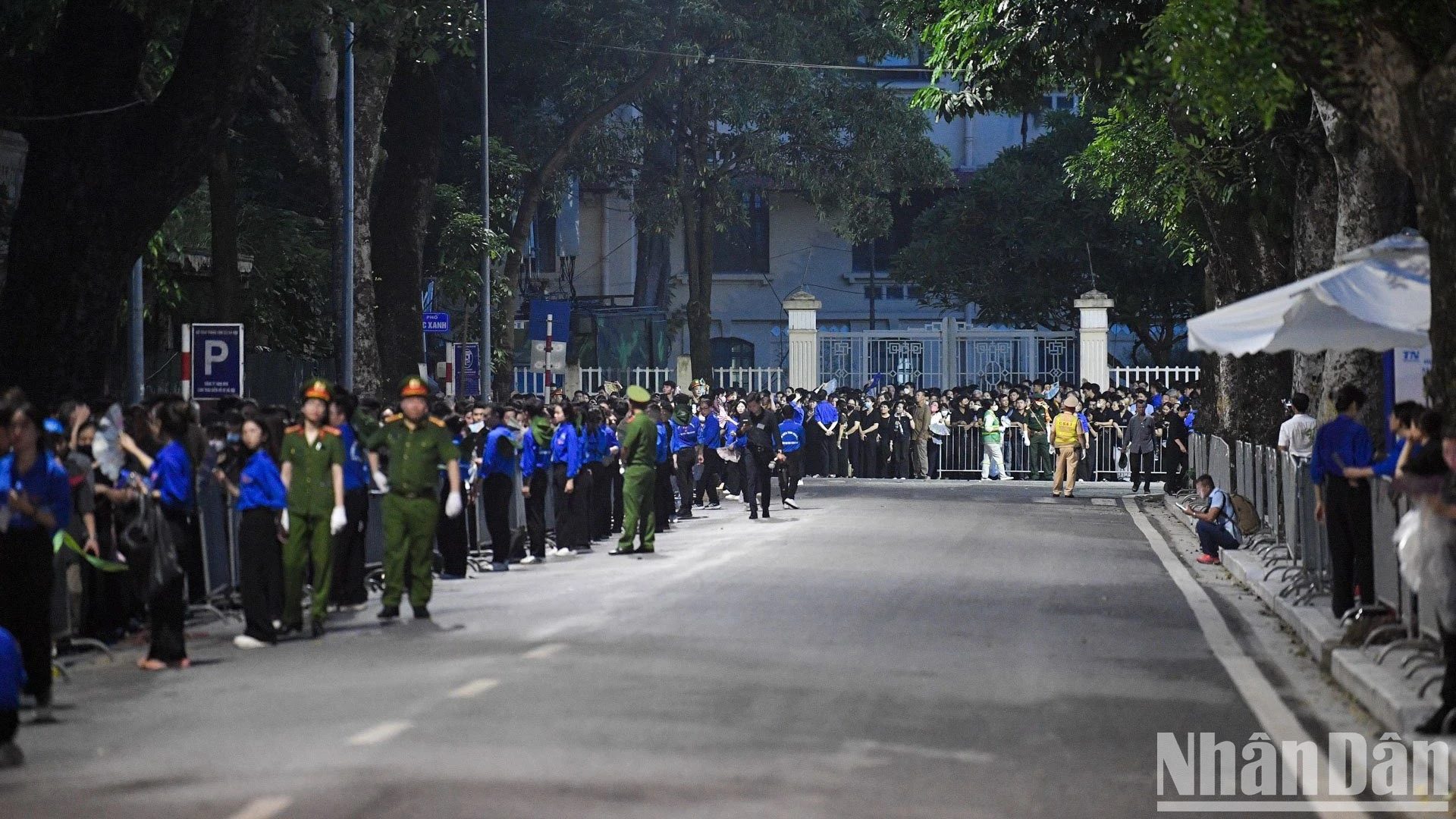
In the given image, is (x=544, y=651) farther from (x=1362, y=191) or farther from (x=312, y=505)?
(x=1362, y=191)

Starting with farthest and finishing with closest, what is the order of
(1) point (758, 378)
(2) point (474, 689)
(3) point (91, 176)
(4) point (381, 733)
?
(1) point (758, 378), (3) point (91, 176), (2) point (474, 689), (4) point (381, 733)

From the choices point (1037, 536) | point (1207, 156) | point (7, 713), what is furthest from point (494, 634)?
point (1207, 156)

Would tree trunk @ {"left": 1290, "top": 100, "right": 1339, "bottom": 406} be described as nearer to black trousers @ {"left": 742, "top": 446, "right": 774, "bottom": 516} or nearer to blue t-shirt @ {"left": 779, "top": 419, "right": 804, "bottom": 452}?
black trousers @ {"left": 742, "top": 446, "right": 774, "bottom": 516}

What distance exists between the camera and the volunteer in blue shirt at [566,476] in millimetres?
22203

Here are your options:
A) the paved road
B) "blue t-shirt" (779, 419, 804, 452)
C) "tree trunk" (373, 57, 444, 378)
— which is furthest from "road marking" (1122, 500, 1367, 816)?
"tree trunk" (373, 57, 444, 378)

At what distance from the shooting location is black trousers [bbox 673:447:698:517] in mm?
28953

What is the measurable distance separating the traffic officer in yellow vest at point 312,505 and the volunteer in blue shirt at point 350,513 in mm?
1407

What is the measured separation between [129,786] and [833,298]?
2283 inches

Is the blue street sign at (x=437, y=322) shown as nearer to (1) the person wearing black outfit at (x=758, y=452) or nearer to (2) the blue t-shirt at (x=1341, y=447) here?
(1) the person wearing black outfit at (x=758, y=452)

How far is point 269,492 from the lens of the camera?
1386 cm

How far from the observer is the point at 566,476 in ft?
72.8

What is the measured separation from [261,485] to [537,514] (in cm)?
793

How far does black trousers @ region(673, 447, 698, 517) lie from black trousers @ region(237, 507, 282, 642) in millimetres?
15054

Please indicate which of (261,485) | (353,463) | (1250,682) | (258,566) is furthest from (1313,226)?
(258,566)
